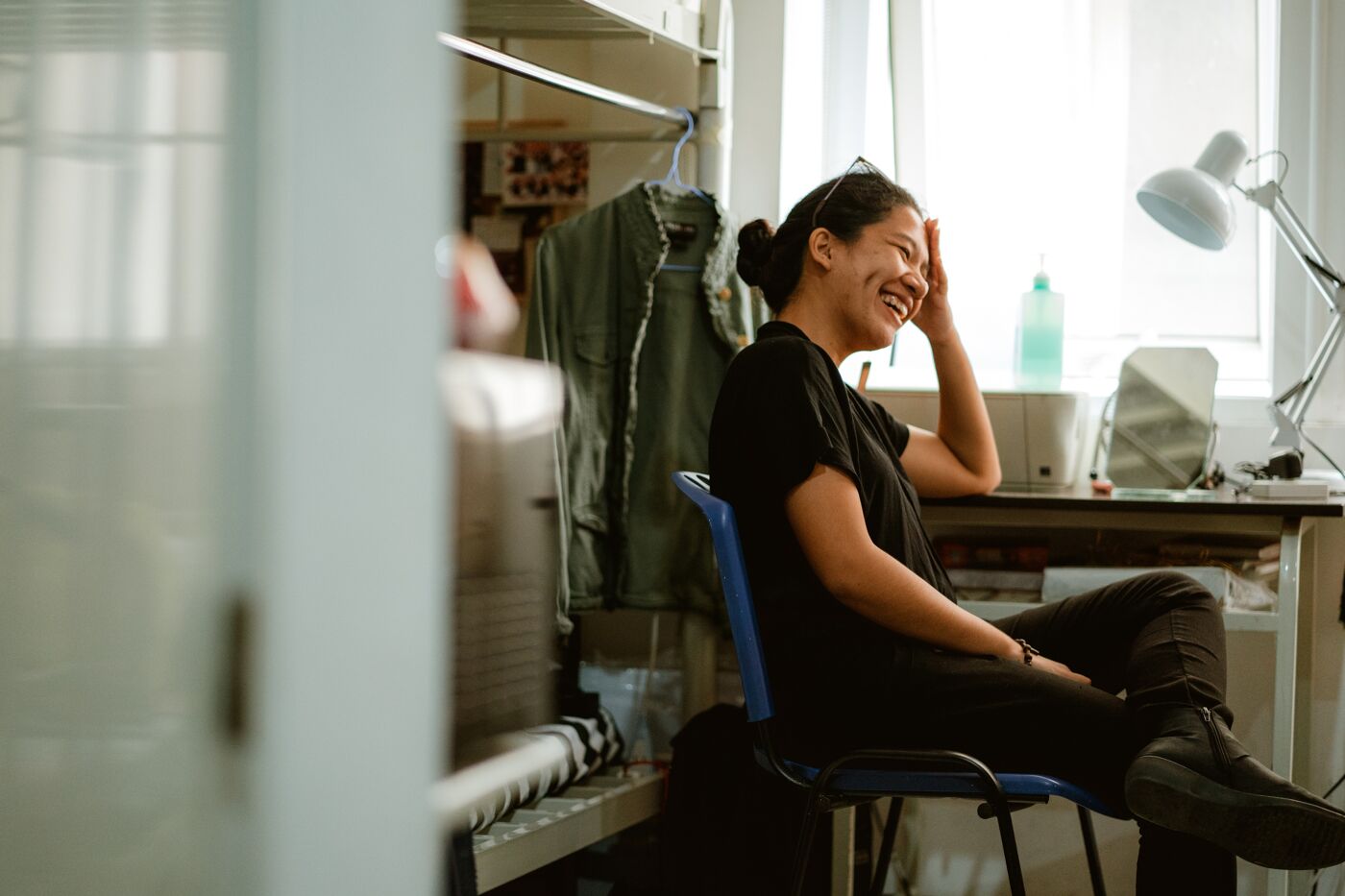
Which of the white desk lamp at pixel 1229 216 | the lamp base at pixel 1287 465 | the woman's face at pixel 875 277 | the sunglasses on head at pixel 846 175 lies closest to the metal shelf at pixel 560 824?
the woman's face at pixel 875 277

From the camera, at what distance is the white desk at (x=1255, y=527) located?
1.78m

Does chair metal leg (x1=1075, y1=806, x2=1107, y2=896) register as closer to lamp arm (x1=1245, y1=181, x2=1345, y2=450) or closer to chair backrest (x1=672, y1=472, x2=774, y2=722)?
chair backrest (x1=672, y1=472, x2=774, y2=722)

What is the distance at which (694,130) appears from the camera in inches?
94.7

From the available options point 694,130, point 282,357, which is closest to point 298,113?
point 282,357

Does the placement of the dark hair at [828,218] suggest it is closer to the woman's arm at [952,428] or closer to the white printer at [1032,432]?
the woman's arm at [952,428]

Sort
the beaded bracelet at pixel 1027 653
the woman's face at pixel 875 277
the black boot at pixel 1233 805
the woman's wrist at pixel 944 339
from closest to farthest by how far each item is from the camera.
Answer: the black boot at pixel 1233 805, the beaded bracelet at pixel 1027 653, the woman's face at pixel 875 277, the woman's wrist at pixel 944 339

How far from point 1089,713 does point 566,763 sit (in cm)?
98

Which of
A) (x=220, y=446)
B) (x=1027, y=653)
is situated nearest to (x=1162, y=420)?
(x=1027, y=653)

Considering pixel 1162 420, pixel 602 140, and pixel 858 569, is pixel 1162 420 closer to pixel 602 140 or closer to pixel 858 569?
pixel 858 569

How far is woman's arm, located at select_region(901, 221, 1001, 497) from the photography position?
194 cm

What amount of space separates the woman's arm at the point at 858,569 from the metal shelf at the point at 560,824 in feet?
2.30

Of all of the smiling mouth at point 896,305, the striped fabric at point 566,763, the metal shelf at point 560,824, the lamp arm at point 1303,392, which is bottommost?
the metal shelf at point 560,824

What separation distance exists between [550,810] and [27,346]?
5.37ft

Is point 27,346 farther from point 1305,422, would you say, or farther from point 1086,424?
point 1305,422
